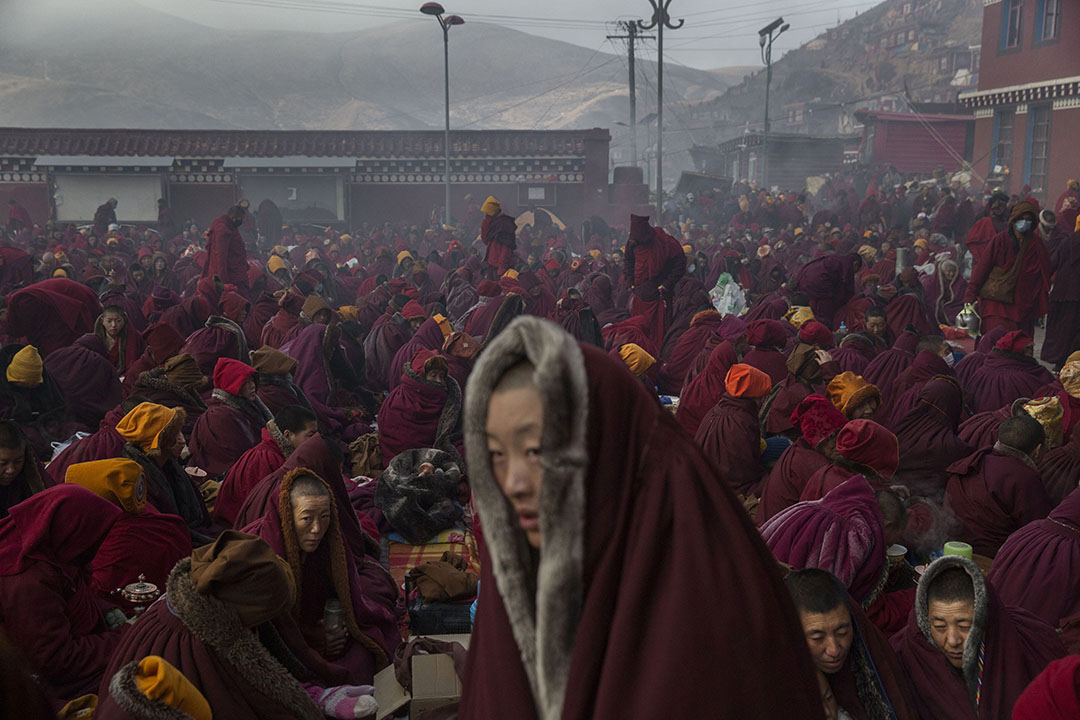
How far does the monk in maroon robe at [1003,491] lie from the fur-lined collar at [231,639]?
340cm

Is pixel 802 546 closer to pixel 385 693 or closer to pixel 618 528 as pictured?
pixel 385 693

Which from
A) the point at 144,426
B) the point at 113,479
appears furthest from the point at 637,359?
the point at 113,479

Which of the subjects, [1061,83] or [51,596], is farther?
[1061,83]

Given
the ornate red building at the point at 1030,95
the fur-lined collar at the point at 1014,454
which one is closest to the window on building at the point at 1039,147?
the ornate red building at the point at 1030,95

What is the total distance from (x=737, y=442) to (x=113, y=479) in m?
3.53

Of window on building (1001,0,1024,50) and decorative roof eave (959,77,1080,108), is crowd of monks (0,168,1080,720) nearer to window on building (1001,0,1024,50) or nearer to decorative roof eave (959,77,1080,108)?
decorative roof eave (959,77,1080,108)

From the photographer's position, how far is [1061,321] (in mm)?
10156

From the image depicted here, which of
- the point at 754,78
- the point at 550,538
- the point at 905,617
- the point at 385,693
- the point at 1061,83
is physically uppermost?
the point at 754,78

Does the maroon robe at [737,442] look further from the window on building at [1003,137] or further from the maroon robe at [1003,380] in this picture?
the window on building at [1003,137]

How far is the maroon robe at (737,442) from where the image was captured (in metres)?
5.90

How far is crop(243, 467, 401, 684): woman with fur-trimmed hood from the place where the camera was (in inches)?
157

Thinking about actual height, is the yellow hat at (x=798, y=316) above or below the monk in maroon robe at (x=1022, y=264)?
below

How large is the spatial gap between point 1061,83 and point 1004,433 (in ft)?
63.0

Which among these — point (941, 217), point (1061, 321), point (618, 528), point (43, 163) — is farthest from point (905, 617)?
point (43, 163)
